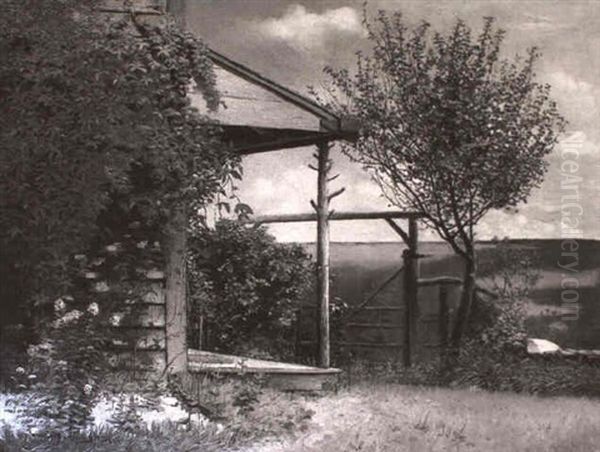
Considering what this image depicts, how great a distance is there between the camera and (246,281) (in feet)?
36.5

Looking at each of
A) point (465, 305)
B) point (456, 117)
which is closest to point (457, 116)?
point (456, 117)

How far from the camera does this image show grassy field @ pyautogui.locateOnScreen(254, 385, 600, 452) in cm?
719

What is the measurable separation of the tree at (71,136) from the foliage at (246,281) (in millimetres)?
3615

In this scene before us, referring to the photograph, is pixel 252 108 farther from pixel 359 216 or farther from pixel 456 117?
pixel 359 216

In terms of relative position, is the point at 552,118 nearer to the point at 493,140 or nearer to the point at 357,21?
the point at 493,140

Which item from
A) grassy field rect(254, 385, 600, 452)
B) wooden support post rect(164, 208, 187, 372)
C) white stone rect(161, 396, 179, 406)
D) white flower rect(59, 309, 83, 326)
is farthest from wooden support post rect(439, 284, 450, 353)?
white flower rect(59, 309, 83, 326)

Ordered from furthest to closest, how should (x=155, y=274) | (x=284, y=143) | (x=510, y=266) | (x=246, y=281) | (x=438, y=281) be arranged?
(x=510, y=266)
(x=438, y=281)
(x=246, y=281)
(x=284, y=143)
(x=155, y=274)

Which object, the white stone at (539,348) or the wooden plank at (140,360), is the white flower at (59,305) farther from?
the white stone at (539,348)

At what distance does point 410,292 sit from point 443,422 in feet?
13.8

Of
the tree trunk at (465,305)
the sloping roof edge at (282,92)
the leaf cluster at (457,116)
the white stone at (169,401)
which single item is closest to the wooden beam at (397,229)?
the leaf cluster at (457,116)

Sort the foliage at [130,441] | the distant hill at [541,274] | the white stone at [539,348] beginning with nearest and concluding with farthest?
the foliage at [130,441], the white stone at [539,348], the distant hill at [541,274]

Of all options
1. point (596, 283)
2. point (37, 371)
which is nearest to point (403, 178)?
point (596, 283)

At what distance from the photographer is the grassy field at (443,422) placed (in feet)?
23.6

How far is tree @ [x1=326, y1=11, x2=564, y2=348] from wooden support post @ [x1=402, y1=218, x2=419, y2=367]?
3.54ft
